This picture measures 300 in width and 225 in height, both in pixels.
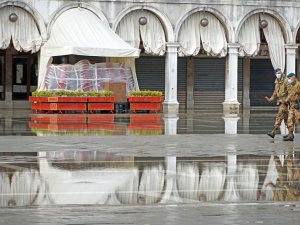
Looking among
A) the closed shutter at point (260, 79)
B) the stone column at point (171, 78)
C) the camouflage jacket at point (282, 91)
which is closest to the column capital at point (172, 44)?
the stone column at point (171, 78)

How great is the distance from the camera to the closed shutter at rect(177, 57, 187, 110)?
160ft

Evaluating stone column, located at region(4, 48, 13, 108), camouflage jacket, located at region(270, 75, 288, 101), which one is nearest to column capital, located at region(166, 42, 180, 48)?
stone column, located at region(4, 48, 13, 108)

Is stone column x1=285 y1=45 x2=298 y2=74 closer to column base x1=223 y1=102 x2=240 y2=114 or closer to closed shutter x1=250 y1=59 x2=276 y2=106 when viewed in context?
column base x1=223 y1=102 x2=240 y2=114

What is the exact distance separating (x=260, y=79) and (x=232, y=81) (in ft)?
17.1

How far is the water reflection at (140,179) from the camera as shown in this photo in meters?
11.4

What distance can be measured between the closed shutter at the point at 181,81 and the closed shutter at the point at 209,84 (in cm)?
65

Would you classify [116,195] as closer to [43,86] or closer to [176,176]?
[176,176]

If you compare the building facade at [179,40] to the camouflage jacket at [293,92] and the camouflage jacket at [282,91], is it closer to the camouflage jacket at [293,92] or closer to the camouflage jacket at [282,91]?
the camouflage jacket at [282,91]

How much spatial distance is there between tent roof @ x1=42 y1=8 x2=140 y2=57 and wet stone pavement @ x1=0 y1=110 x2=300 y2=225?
53.2ft

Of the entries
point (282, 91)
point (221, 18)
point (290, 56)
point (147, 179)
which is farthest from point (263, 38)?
point (147, 179)

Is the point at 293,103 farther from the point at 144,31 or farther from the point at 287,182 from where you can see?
the point at 144,31

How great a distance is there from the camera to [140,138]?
22281 mm

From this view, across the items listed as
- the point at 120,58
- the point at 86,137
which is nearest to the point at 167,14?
the point at 120,58

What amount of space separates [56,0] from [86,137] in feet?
70.0
